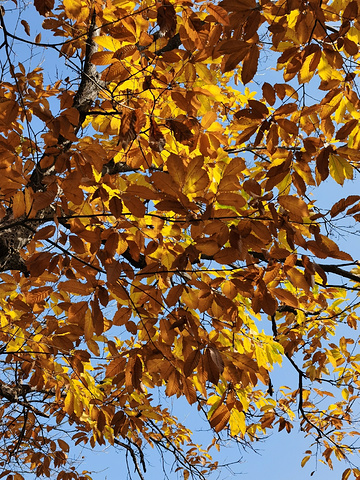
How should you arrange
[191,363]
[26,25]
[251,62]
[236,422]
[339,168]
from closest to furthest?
[251,62], [191,363], [339,168], [236,422], [26,25]

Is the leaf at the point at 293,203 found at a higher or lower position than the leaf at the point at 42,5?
lower

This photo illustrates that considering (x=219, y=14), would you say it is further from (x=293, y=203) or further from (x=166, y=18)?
(x=293, y=203)

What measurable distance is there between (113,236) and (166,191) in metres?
0.34

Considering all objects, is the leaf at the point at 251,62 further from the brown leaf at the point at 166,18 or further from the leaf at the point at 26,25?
the leaf at the point at 26,25

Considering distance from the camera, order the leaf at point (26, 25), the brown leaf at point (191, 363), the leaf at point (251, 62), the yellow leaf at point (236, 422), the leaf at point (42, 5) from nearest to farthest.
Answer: the leaf at point (251, 62)
the brown leaf at point (191, 363)
the leaf at point (42, 5)
the yellow leaf at point (236, 422)
the leaf at point (26, 25)

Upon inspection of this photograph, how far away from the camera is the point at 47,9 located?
4.84ft

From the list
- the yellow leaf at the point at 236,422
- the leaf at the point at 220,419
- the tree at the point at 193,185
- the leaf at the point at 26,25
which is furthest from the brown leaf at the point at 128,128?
the leaf at the point at 26,25

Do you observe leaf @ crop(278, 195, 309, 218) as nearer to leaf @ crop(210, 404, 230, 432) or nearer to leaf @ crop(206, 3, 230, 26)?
leaf @ crop(206, 3, 230, 26)

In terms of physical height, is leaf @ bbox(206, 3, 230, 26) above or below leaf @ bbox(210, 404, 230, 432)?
above

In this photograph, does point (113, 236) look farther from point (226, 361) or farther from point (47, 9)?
point (47, 9)

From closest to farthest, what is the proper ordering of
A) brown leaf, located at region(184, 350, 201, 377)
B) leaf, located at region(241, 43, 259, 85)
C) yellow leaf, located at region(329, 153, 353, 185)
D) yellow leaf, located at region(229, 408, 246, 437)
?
leaf, located at region(241, 43, 259, 85) → brown leaf, located at region(184, 350, 201, 377) → yellow leaf, located at region(329, 153, 353, 185) → yellow leaf, located at region(229, 408, 246, 437)

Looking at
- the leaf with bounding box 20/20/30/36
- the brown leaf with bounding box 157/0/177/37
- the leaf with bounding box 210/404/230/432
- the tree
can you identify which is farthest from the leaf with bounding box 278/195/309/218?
the leaf with bounding box 20/20/30/36

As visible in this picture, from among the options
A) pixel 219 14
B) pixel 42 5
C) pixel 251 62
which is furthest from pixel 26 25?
pixel 251 62

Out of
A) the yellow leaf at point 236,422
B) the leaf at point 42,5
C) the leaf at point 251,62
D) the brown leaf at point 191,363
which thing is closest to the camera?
the leaf at point 251,62
